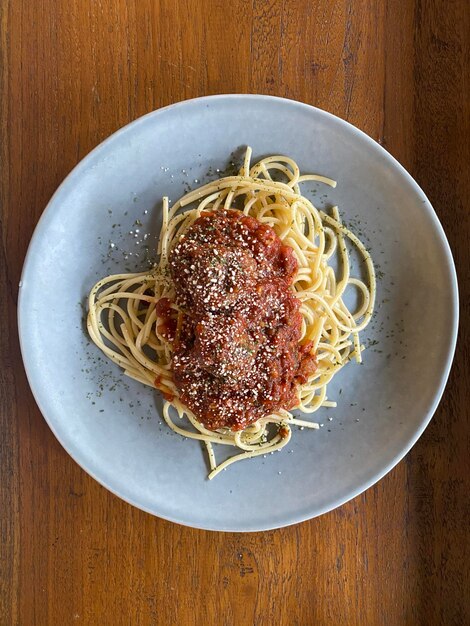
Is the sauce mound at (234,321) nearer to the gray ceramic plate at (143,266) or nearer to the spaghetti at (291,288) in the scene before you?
the spaghetti at (291,288)

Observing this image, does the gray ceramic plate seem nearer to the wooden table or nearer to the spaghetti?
the spaghetti

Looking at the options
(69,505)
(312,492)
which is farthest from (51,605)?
(312,492)

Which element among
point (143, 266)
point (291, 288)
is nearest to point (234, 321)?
point (291, 288)

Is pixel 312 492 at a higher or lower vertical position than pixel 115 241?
lower

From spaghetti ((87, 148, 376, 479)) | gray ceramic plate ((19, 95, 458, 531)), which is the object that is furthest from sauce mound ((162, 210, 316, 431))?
gray ceramic plate ((19, 95, 458, 531))

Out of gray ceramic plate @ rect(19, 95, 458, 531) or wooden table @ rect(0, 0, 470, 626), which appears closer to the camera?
gray ceramic plate @ rect(19, 95, 458, 531)

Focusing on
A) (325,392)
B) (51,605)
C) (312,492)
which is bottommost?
(51,605)

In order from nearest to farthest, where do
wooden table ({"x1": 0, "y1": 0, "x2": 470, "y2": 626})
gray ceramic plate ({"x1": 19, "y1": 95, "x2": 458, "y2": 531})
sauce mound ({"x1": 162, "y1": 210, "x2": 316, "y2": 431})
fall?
→ sauce mound ({"x1": 162, "y1": 210, "x2": 316, "y2": 431}) → gray ceramic plate ({"x1": 19, "y1": 95, "x2": 458, "y2": 531}) → wooden table ({"x1": 0, "y1": 0, "x2": 470, "y2": 626})

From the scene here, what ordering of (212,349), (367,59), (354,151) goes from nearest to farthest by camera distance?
(212,349) → (354,151) → (367,59)

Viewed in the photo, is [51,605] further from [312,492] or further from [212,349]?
[212,349]
